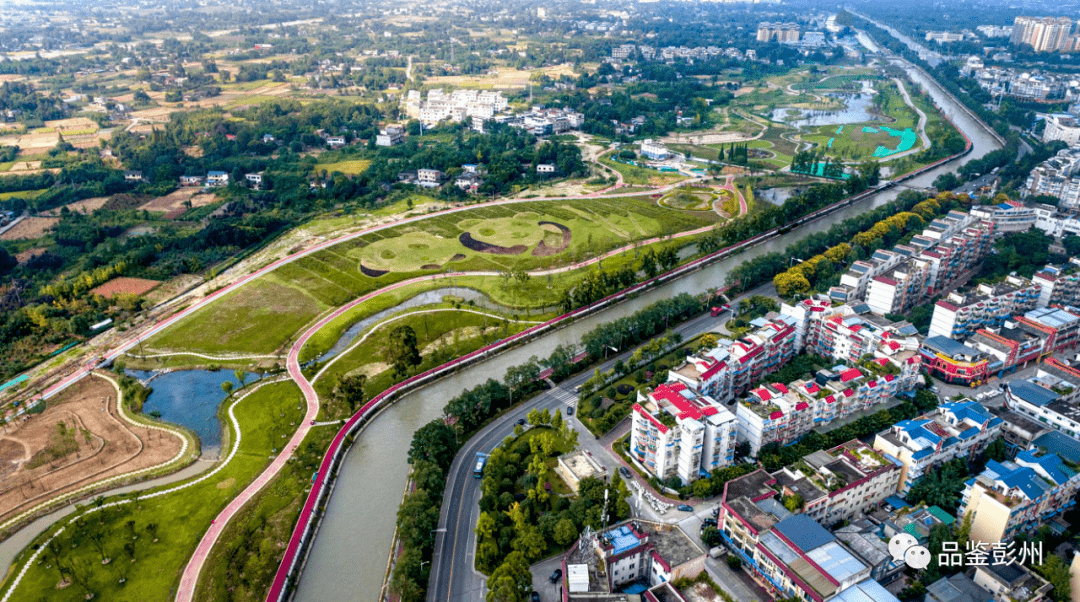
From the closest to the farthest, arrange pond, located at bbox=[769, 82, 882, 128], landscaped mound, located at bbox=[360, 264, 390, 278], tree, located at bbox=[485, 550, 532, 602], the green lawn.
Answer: tree, located at bbox=[485, 550, 532, 602] → the green lawn → landscaped mound, located at bbox=[360, 264, 390, 278] → pond, located at bbox=[769, 82, 882, 128]

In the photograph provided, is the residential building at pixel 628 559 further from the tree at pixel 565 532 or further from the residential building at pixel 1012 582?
the residential building at pixel 1012 582

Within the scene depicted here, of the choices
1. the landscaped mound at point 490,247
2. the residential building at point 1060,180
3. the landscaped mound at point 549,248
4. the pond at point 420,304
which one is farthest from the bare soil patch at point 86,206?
the residential building at point 1060,180

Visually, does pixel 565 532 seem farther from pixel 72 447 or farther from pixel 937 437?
pixel 72 447

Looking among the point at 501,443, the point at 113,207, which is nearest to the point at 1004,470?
the point at 501,443

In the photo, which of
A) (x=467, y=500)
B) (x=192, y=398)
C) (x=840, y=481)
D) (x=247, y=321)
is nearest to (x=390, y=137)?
(x=247, y=321)

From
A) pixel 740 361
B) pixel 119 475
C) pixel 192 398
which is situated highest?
pixel 740 361

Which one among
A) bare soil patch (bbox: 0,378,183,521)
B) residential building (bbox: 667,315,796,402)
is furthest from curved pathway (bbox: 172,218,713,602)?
residential building (bbox: 667,315,796,402)

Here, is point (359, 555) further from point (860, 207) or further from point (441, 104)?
point (441, 104)

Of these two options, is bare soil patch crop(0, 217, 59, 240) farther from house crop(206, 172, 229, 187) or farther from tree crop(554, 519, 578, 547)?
tree crop(554, 519, 578, 547)
